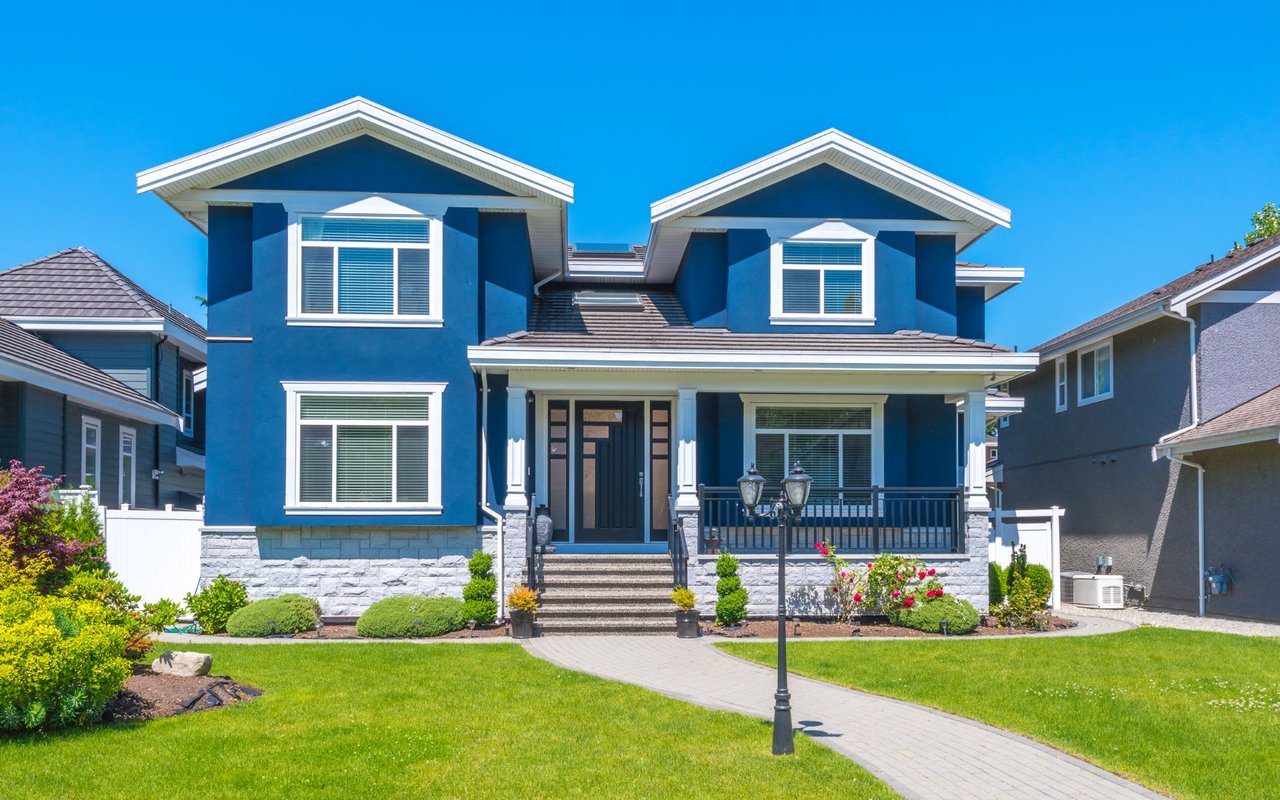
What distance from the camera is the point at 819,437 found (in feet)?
56.1

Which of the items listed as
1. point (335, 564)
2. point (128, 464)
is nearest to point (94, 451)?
point (128, 464)

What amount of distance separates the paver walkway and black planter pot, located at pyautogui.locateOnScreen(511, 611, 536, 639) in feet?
3.91

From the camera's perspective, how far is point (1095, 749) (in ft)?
26.4

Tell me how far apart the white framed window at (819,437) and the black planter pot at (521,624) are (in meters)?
4.62

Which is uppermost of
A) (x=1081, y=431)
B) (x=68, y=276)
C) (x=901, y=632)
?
(x=68, y=276)

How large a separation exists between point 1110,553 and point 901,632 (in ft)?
26.8

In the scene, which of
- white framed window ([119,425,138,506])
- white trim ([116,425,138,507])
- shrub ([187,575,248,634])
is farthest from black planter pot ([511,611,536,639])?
white framed window ([119,425,138,506])

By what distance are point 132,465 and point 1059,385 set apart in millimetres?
18849

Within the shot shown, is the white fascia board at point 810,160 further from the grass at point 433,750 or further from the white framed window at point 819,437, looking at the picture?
the grass at point 433,750

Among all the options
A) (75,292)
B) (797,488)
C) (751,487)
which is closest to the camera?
(797,488)

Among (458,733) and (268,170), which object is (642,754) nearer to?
(458,733)

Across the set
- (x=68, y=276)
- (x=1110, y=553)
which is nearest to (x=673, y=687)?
(x=1110, y=553)

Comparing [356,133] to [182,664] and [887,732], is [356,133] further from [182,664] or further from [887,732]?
[887,732]

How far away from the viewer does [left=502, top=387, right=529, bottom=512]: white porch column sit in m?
15.5
